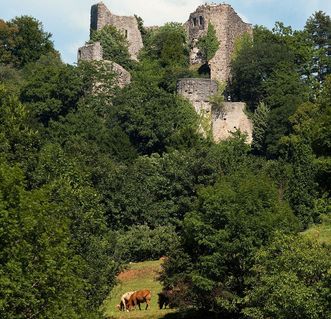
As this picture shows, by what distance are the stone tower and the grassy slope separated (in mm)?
23613

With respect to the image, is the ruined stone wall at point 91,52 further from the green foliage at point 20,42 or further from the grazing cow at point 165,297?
the grazing cow at point 165,297

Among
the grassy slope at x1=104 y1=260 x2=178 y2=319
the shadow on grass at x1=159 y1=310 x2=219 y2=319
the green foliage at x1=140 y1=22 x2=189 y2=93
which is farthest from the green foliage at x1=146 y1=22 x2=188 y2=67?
the shadow on grass at x1=159 y1=310 x2=219 y2=319

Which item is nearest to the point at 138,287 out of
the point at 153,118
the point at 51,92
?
the point at 153,118

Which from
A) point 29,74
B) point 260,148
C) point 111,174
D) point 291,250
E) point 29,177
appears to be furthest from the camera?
point 29,74

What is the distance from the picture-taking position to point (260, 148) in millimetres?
63719

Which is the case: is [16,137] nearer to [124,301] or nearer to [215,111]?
[124,301]

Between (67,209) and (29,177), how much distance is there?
7.35 metres

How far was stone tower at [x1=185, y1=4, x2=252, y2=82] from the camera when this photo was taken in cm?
6944

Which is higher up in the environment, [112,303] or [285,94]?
[285,94]

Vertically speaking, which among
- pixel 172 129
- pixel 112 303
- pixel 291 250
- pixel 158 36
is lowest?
pixel 112 303

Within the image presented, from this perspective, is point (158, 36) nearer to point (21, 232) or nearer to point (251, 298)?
point (251, 298)

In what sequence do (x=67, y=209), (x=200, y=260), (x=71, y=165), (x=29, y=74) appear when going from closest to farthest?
1. (x=67, y=209)
2. (x=200, y=260)
3. (x=71, y=165)
4. (x=29, y=74)

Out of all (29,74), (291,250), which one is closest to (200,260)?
(291,250)

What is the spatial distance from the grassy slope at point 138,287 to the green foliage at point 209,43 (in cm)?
2405
